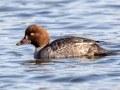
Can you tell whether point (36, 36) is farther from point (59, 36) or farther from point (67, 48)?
point (59, 36)

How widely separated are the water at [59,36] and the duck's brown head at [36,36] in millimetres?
345

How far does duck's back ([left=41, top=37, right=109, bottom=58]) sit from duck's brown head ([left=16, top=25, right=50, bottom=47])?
0.39 meters

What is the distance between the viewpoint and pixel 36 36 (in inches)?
632

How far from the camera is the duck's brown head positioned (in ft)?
52.4

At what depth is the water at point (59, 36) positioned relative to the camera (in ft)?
41.5

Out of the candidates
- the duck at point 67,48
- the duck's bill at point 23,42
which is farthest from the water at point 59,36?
the duck at point 67,48

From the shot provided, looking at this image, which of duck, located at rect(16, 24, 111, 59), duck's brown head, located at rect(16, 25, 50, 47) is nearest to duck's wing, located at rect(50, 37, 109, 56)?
duck, located at rect(16, 24, 111, 59)

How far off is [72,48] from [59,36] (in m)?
2.52

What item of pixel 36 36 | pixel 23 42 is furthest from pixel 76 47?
pixel 23 42

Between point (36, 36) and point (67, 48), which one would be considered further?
point (36, 36)

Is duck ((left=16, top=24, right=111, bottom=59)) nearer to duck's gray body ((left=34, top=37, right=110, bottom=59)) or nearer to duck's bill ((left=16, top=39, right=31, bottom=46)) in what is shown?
duck's gray body ((left=34, top=37, right=110, bottom=59))

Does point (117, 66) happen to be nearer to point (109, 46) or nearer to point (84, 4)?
point (109, 46)

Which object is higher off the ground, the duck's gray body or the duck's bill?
the duck's bill

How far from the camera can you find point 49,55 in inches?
620
